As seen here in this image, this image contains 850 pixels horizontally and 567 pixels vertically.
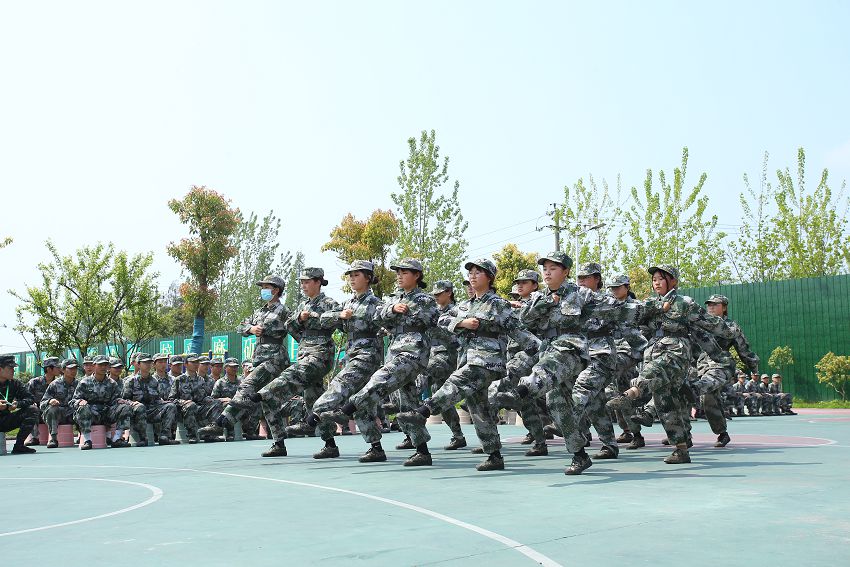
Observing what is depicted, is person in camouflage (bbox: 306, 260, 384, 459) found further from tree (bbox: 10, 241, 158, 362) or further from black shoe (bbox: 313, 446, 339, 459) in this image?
tree (bbox: 10, 241, 158, 362)

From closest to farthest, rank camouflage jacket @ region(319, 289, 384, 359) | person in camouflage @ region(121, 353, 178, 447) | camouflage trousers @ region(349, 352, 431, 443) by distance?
camouflage trousers @ region(349, 352, 431, 443) → camouflage jacket @ region(319, 289, 384, 359) → person in camouflage @ region(121, 353, 178, 447)

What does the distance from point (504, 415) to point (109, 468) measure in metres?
12.1

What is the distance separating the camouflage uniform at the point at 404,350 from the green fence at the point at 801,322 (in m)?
25.2

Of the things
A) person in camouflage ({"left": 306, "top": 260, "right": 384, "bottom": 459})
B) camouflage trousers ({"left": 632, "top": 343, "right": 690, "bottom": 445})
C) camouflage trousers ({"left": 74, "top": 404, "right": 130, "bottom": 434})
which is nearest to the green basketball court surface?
camouflage trousers ({"left": 632, "top": 343, "right": 690, "bottom": 445})

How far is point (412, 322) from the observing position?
984cm

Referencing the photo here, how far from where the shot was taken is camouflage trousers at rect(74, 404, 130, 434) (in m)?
15.7

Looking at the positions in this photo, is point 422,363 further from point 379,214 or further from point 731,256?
point 731,256

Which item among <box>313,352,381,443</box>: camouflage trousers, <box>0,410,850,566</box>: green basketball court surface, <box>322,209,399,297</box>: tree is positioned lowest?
<box>0,410,850,566</box>: green basketball court surface

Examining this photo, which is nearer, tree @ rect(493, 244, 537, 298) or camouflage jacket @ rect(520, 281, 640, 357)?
camouflage jacket @ rect(520, 281, 640, 357)

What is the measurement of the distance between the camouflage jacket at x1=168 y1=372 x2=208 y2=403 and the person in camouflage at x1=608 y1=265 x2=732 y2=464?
9989 millimetres

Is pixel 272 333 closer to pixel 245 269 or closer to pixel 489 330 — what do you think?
pixel 489 330

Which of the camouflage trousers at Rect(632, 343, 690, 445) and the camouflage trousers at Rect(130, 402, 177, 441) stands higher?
the camouflage trousers at Rect(632, 343, 690, 445)

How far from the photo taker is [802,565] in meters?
4.35

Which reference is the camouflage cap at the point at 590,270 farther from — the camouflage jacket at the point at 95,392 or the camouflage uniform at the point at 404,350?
the camouflage jacket at the point at 95,392
